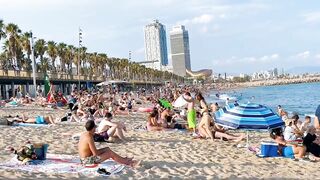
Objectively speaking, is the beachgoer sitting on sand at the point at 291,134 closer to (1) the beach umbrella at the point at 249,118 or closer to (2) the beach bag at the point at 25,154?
(1) the beach umbrella at the point at 249,118

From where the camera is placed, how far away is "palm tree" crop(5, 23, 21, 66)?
51344mm

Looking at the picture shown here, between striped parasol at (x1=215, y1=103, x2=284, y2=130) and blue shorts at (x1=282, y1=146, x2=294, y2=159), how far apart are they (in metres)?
0.58

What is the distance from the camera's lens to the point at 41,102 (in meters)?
26.1

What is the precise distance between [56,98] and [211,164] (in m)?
18.2

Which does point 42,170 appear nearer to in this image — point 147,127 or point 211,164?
point 211,164

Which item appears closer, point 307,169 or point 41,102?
point 307,169

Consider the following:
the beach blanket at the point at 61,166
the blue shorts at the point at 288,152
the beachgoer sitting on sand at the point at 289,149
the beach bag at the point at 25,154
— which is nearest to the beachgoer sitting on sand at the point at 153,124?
the beachgoer sitting on sand at the point at 289,149

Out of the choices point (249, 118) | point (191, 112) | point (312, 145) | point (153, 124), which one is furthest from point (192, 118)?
point (312, 145)

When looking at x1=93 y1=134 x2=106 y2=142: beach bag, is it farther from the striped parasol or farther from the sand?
the striped parasol

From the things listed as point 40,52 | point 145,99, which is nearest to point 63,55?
point 40,52

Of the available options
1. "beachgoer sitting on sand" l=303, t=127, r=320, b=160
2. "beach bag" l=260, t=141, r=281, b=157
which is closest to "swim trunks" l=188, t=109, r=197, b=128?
"beach bag" l=260, t=141, r=281, b=157

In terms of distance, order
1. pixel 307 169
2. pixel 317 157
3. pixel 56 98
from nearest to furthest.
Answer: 1. pixel 307 169
2. pixel 317 157
3. pixel 56 98

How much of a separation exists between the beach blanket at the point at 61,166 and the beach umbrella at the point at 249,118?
3.22 metres

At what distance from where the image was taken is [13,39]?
Result: 52.1 m
